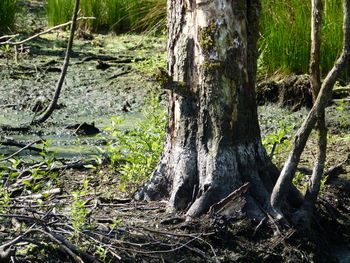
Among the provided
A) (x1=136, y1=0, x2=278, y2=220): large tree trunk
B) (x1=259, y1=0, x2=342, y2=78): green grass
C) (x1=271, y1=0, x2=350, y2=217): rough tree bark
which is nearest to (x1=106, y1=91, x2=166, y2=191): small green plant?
(x1=136, y1=0, x2=278, y2=220): large tree trunk

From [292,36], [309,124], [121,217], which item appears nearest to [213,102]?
[309,124]

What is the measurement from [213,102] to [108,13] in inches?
280

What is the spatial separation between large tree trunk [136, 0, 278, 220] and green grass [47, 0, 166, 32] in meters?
6.05

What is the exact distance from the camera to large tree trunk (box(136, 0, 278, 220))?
12.5ft

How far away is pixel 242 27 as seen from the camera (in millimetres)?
3846

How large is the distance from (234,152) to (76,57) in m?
5.90

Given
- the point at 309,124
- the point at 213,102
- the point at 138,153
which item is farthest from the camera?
the point at 138,153

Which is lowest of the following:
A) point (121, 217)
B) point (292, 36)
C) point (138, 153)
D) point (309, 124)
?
point (121, 217)

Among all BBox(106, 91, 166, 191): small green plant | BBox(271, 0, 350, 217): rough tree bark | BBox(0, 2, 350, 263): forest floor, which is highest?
BBox(271, 0, 350, 217): rough tree bark

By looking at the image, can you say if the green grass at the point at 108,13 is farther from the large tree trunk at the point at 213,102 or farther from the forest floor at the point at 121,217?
the large tree trunk at the point at 213,102

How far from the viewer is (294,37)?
24.0 feet

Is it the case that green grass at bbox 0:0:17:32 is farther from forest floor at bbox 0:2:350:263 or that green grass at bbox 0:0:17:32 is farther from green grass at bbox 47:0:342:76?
green grass at bbox 47:0:342:76

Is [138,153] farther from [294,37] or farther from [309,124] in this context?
[294,37]

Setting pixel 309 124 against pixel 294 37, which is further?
pixel 294 37
